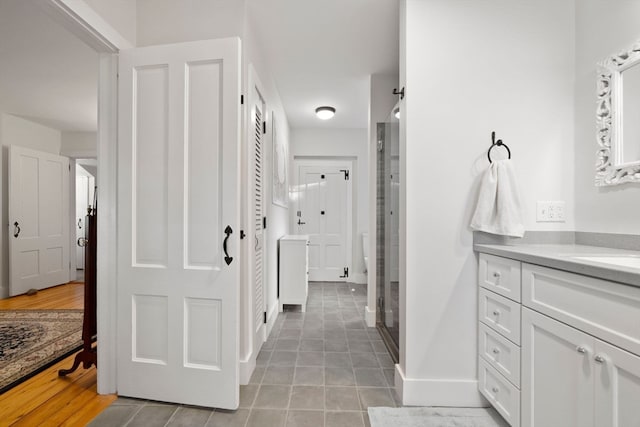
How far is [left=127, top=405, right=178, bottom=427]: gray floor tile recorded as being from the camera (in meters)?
1.53

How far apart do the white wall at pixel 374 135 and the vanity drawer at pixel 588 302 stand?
1.76 m

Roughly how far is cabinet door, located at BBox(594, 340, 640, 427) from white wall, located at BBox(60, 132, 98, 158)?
623 cm

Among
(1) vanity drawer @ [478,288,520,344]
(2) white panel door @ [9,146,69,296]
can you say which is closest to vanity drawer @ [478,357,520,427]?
(1) vanity drawer @ [478,288,520,344]

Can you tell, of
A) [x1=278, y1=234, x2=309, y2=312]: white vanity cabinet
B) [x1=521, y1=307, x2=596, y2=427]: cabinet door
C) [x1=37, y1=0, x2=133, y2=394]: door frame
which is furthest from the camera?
[x1=278, y1=234, x2=309, y2=312]: white vanity cabinet

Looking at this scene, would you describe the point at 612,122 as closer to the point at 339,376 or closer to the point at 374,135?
the point at 374,135

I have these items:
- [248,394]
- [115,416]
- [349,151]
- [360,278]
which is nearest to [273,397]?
[248,394]

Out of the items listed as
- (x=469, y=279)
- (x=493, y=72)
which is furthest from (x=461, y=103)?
(x=469, y=279)

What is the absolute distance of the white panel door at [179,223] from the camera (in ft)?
5.36

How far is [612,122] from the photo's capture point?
1.48 metres

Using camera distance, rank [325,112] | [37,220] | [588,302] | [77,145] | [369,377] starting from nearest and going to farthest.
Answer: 1. [588,302]
2. [369,377]
3. [325,112]
4. [37,220]
5. [77,145]

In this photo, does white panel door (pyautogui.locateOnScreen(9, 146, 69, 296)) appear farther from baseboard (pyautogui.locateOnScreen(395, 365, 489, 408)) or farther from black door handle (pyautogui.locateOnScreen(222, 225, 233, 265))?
baseboard (pyautogui.locateOnScreen(395, 365, 489, 408))

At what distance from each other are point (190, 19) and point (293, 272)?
257 centimetres

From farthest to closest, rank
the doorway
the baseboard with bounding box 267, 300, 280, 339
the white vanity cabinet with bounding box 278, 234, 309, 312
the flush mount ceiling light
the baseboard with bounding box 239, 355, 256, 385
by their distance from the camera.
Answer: the flush mount ceiling light
the white vanity cabinet with bounding box 278, 234, 309, 312
the baseboard with bounding box 267, 300, 280, 339
the doorway
the baseboard with bounding box 239, 355, 256, 385

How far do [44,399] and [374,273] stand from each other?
2570mm
